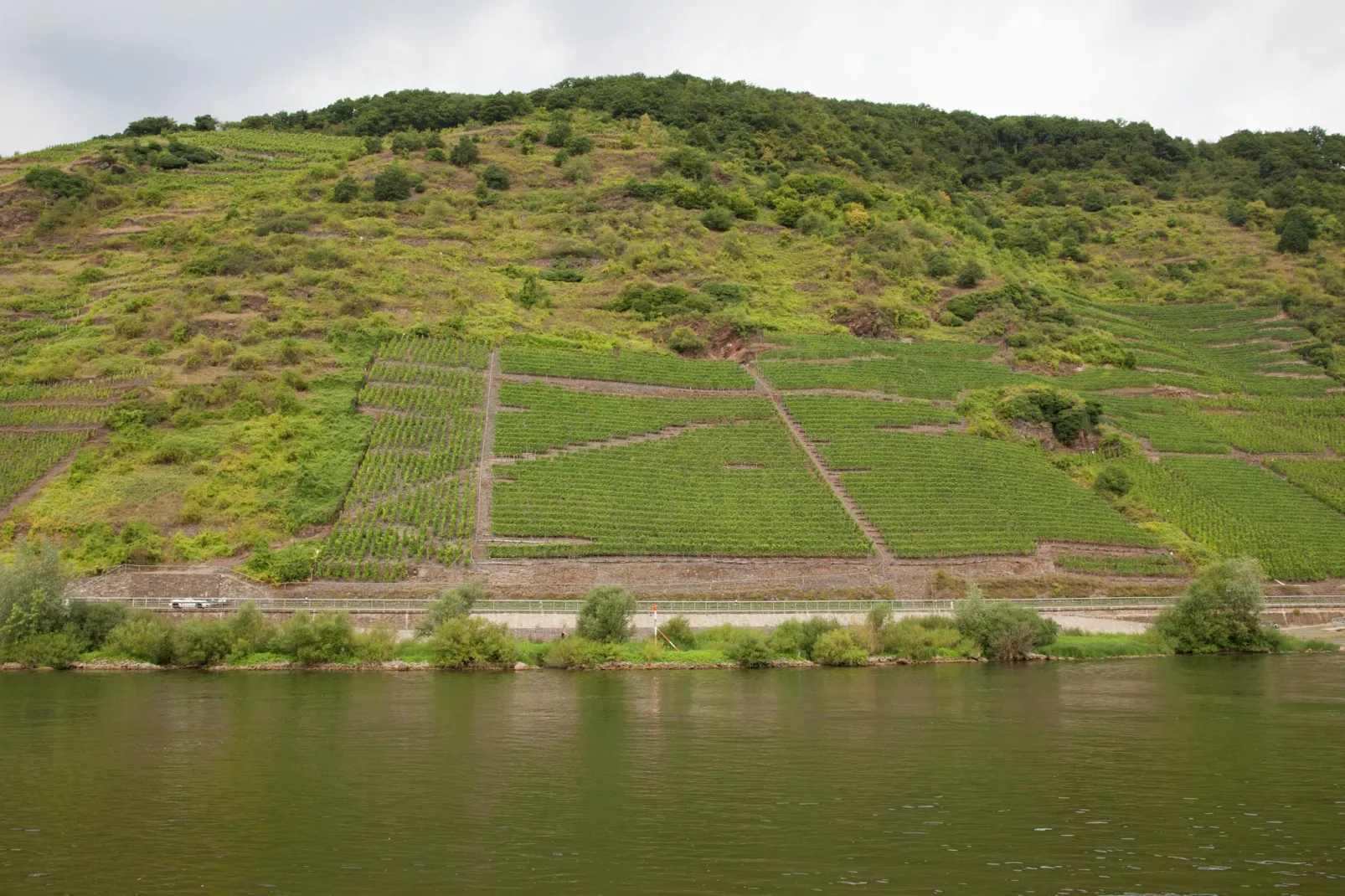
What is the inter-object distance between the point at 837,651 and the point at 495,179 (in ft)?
267

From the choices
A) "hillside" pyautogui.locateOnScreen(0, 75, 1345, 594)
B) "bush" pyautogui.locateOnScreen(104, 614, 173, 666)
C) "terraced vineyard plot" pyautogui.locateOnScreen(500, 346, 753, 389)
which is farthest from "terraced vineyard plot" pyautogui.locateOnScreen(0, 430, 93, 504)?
"terraced vineyard plot" pyautogui.locateOnScreen(500, 346, 753, 389)

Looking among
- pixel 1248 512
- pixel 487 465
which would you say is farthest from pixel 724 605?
pixel 1248 512

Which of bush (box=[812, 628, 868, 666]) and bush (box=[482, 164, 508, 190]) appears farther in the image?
bush (box=[482, 164, 508, 190])

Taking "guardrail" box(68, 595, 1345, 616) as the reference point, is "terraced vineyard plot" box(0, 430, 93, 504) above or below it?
above

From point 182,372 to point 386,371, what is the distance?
1262cm

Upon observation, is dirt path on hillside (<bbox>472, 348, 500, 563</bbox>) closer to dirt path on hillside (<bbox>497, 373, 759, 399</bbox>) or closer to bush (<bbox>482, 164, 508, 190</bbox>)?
dirt path on hillside (<bbox>497, 373, 759, 399</bbox>)

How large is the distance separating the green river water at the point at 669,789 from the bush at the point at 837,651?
6608 mm

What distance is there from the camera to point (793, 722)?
94.5ft

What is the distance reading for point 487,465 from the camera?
2267 inches

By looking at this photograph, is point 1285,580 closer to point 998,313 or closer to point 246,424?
point 998,313

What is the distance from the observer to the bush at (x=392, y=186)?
332ft

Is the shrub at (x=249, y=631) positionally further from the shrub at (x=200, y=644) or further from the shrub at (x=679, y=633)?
the shrub at (x=679, y=633)

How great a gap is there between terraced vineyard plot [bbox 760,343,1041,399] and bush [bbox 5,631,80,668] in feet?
157

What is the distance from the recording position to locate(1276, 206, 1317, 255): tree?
4525 inches
